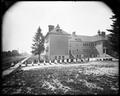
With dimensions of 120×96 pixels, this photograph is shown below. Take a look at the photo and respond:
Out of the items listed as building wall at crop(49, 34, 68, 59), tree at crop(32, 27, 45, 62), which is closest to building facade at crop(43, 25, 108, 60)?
building wall at crop(49, 34, 68, 59)

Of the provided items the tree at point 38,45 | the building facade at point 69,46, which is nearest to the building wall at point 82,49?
the building facade at point 69,46

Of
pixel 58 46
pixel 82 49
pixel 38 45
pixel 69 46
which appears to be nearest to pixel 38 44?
pixel 38 45

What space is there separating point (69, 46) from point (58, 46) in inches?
210

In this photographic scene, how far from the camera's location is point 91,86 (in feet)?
16.7

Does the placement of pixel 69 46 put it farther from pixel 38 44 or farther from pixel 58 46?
pixel 38 44

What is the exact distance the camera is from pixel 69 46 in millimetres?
21594

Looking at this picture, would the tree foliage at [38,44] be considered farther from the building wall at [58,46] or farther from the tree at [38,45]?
the building wall at [58,46]

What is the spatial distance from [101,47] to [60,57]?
47.0 ft

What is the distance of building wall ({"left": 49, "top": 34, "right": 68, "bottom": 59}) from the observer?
16328mm

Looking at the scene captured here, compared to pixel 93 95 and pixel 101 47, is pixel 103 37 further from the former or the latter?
pixel 93 95

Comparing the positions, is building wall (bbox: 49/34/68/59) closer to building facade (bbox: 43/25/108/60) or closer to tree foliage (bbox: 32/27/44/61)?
building facade (bbox: 43/25/108/60)

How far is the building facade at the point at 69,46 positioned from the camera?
1669 cm

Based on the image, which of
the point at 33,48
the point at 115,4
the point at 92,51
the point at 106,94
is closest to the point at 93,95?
the point at 106,94

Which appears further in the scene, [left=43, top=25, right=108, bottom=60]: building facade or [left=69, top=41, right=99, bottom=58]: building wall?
[left=69, top=41, right=99, bottom=58]: building wall
